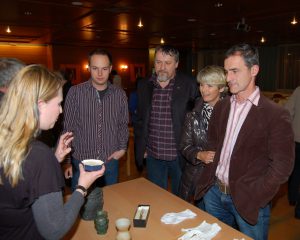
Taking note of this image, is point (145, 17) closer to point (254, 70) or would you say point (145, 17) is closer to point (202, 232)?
point (254, 70)

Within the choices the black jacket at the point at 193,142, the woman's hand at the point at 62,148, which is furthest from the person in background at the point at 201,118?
the woman's hand at the point at 62,148

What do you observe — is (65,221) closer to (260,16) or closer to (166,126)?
(166,126)

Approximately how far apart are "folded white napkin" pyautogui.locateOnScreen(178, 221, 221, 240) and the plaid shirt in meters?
1.13

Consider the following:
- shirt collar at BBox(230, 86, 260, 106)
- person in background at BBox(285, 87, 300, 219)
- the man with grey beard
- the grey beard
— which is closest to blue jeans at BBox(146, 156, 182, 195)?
the man with grey beard

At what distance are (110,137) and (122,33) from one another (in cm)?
677

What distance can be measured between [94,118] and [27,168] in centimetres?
159

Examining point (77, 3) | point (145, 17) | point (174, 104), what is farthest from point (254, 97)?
point (145, 17)

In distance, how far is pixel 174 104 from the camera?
265cm

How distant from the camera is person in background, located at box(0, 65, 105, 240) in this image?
104cm

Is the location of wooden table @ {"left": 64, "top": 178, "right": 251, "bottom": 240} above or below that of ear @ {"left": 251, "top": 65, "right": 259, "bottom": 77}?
below

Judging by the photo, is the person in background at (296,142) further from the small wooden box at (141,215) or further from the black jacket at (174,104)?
the small wooden box at (141,215)

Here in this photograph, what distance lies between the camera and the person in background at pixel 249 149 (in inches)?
65.9

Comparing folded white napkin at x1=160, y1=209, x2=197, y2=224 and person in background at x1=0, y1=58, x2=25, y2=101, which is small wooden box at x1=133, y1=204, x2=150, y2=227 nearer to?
folded white napkin at x1=160, y1=209, x2=197, y2=224

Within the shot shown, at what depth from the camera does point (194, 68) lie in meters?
15.8
